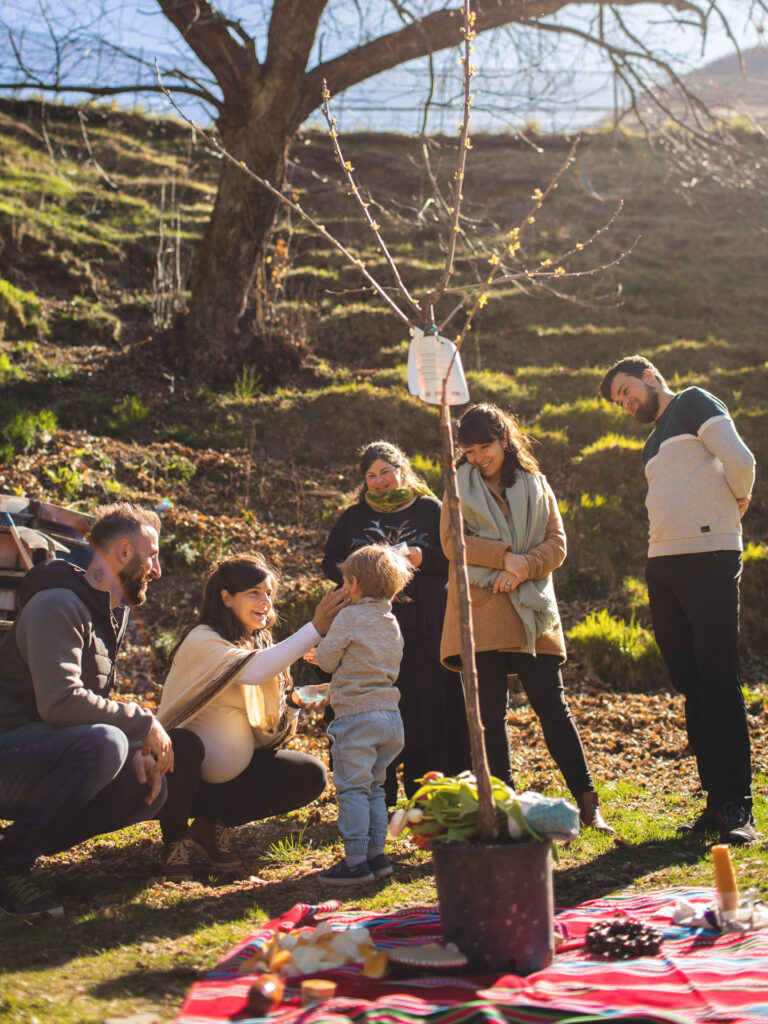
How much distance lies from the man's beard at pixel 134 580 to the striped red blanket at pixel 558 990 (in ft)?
4.56

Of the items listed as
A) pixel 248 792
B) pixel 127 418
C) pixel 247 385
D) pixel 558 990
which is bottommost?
pixel 248 792

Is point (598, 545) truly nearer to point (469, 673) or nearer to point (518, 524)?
point (518, 524)

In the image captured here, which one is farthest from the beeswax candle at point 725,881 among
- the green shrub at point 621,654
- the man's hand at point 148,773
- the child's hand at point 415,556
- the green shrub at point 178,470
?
the green shrub at point 178,470

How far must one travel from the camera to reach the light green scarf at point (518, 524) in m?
3.98

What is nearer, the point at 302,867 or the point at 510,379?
the point at 302,867

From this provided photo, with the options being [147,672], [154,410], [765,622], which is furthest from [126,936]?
[154,410]

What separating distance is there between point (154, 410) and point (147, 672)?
3.64 m

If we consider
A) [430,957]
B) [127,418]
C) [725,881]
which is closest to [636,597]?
[127,418]

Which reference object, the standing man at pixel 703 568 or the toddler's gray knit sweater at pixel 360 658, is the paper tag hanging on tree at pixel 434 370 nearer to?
the toddler's gray knit sweater at pixel 360 658

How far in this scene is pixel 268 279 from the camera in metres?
13.4

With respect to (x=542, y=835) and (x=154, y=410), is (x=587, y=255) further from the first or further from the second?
(x=542, y=835)

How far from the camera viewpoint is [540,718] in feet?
12.9

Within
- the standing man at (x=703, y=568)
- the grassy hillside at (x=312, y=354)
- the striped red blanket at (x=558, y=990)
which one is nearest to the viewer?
the striped red blanket at (x=558, y=990)

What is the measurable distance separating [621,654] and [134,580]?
4.29m
